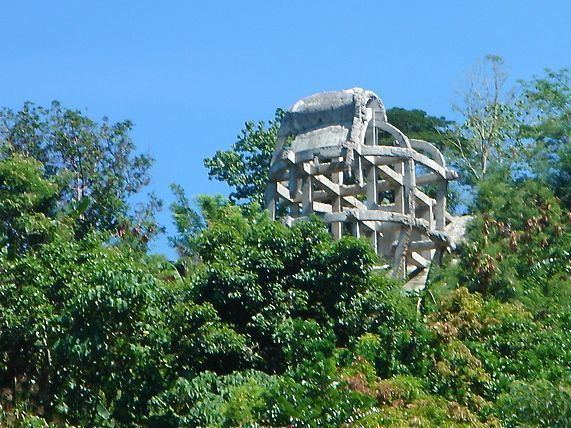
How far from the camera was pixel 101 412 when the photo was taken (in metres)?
21.6

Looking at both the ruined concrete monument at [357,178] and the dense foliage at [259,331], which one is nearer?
the dense foliage at [259,331]

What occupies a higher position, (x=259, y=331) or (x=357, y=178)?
(x=357, y=178)

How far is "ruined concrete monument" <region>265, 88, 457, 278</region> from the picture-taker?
28906 mm

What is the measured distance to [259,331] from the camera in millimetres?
21828

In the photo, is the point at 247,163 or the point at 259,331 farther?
the point at 247,163

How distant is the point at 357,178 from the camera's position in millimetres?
29625

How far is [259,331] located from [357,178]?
8208 mm

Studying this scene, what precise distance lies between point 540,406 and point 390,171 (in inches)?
535

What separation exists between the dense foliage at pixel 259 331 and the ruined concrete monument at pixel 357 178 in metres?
4.06

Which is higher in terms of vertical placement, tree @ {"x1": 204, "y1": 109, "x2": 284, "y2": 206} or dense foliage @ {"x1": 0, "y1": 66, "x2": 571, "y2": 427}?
tree @ {"x1": 204, "y1": 109, "x2": 284, "y2": 206}

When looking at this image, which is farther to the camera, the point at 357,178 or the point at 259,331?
the point at 357,178

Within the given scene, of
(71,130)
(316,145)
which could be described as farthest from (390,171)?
(71,130)

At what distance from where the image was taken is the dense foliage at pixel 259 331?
19219 mm

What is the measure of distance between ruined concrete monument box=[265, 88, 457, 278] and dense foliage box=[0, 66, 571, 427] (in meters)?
4.06
